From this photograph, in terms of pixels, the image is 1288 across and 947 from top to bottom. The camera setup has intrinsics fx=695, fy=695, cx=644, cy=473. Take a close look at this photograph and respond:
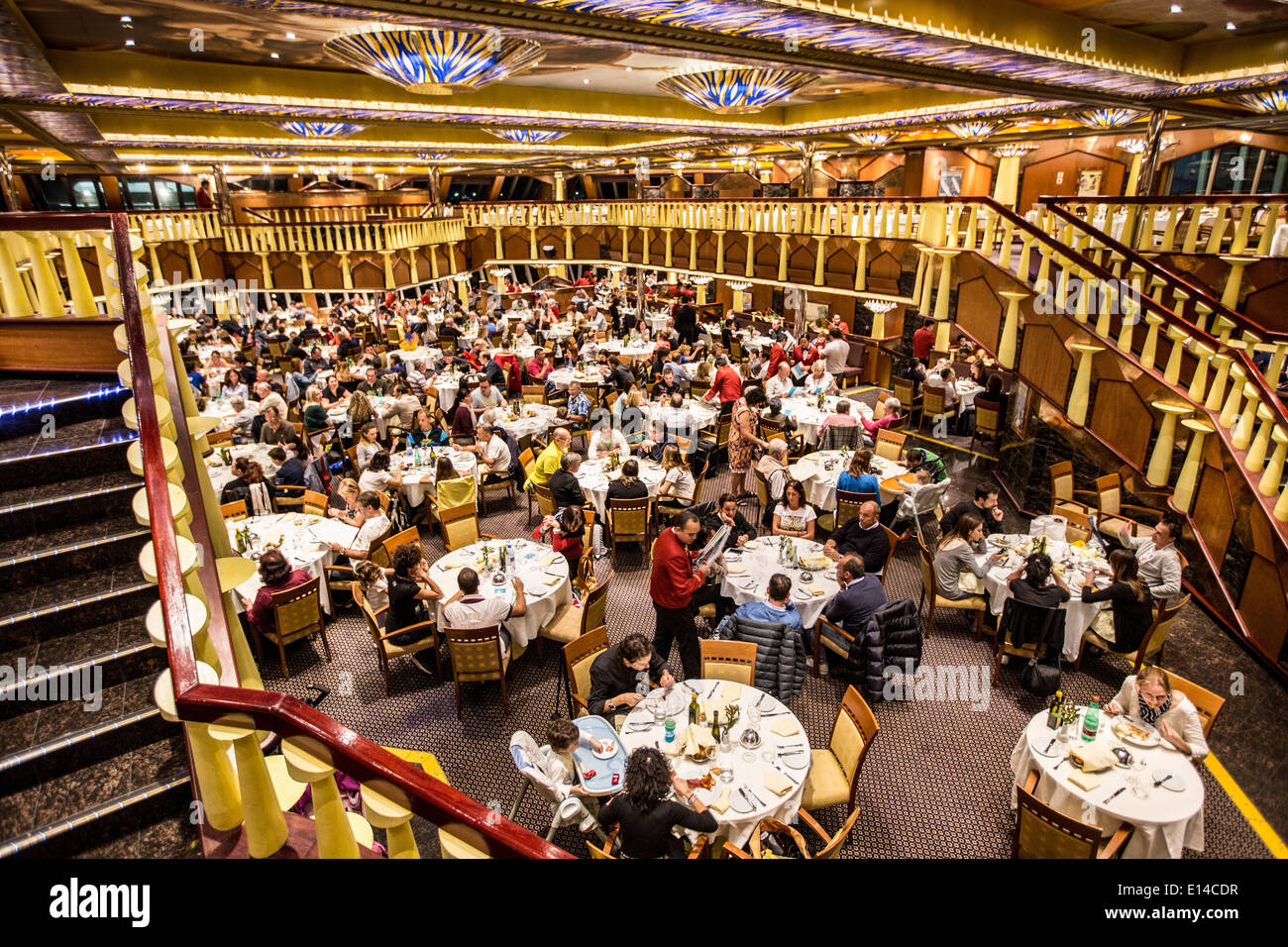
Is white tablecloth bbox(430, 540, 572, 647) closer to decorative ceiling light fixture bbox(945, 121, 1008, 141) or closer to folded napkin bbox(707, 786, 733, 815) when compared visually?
folded napkin bbox(707, 786, 733, 815)

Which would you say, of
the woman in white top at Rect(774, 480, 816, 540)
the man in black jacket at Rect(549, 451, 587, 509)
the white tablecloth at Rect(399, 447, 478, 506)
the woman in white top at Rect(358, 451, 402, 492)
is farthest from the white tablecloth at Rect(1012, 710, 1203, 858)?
the woman in white top at Rect(358, 451, 402, 492)

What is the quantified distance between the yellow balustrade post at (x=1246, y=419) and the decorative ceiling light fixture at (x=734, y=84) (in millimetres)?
5395

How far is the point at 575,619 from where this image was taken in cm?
607

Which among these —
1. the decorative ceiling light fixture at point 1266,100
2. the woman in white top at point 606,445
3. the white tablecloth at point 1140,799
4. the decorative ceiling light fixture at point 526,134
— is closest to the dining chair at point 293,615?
the woman in white top at point 606,445

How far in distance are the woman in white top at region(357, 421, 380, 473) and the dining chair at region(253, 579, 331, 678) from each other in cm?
251

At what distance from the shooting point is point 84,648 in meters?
2.32

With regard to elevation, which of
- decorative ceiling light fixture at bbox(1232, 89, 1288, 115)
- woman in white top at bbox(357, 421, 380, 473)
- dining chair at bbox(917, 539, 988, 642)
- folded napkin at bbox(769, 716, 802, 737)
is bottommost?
dining chair at bbox(917, 539, 988, 642)

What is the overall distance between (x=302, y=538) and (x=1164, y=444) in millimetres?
8140

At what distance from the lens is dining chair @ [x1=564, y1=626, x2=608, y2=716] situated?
4848mm

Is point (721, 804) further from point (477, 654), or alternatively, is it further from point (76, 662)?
point (76, 662)

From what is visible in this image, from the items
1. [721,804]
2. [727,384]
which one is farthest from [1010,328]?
[721,804]

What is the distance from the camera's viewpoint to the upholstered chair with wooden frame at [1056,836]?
3.55 meters

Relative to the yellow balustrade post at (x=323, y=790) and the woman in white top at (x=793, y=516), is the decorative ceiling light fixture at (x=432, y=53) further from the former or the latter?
the yellow balustrade post at (x=323, y=790)
